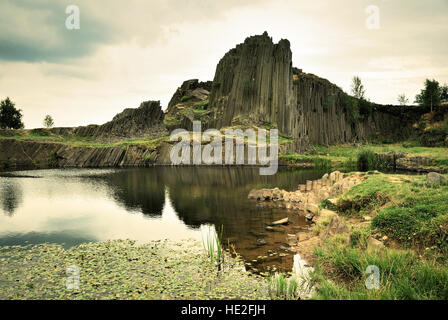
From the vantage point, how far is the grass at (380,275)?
6555mm

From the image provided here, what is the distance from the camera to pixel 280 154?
67062 millimetres

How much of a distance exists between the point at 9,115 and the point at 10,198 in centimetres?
7070

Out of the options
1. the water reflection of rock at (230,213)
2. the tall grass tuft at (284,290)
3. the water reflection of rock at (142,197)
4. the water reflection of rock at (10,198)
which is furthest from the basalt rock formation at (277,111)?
the tall grass tuft at (284,290)

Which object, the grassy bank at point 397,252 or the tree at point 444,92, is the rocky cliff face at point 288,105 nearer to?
the tree at point 444,92

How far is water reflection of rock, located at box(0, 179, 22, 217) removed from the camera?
21.3 m

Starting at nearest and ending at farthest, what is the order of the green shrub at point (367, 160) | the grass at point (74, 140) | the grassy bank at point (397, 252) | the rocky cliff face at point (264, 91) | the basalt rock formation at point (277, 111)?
the grassy bank at point (397, 252), the green shrub at point (367, 160), the grass at point (74, 140), the basalt rock formation at point (277, 111), the rocky cliff face at point (264, 91)

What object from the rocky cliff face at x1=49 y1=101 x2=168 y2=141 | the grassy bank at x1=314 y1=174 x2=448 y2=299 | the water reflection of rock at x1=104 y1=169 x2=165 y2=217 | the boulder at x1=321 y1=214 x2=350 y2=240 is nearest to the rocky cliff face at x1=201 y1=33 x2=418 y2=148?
the rocky cliff face at x1=49 y1=101 x2=168 y2=141

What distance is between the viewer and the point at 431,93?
90812 mm

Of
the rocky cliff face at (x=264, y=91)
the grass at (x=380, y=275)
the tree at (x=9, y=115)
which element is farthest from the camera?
the rocky cliff face at (x=264, y=91)

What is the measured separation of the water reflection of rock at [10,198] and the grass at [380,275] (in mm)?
20596

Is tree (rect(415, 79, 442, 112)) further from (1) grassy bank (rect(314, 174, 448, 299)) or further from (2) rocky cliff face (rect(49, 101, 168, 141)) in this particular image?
(1) grassy bank (rect(314, 174, 448, 299))

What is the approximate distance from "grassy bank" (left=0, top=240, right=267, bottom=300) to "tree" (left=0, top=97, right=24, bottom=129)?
85.8 m

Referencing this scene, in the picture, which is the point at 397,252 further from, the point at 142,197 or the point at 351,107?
the point at 351,107
